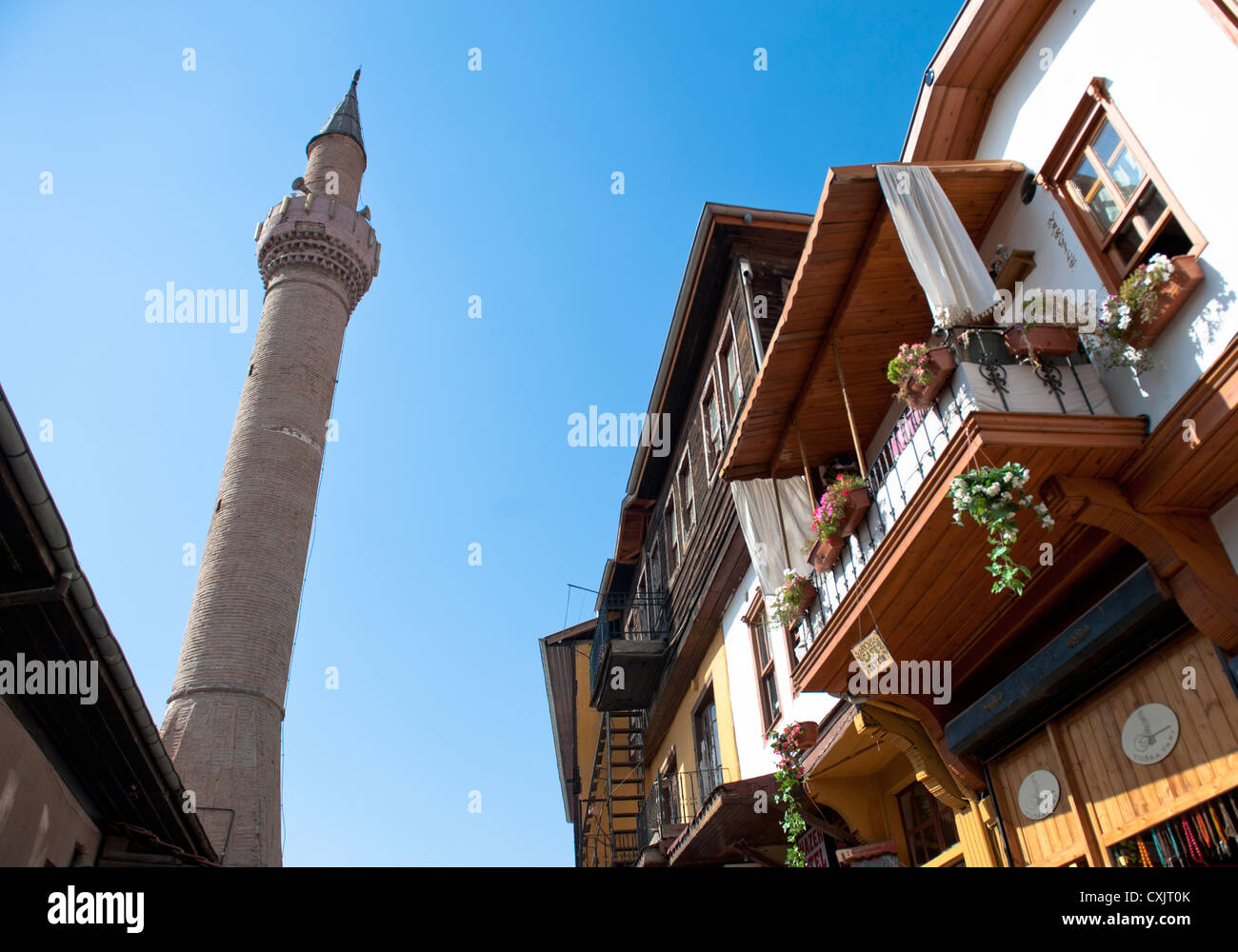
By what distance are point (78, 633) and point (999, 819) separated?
25.5 ft

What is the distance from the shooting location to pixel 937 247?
284 inches

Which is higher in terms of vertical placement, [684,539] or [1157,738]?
[684,539]

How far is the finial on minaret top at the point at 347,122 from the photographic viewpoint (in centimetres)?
3388

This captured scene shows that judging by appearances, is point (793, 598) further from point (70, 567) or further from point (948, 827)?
point (70, 567)

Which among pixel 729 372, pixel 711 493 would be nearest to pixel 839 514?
pixel 711 493

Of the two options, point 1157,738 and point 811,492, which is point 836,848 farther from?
point 1157,738

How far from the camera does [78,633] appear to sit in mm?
6738

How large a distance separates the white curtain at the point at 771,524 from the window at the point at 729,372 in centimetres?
Answer: 363

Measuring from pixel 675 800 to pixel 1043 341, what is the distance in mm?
12796

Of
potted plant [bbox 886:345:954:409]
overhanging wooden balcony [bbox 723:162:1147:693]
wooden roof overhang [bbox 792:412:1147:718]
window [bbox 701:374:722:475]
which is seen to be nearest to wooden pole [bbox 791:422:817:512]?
overhanging wooden balcony [bbox 723:162:1147:693]
